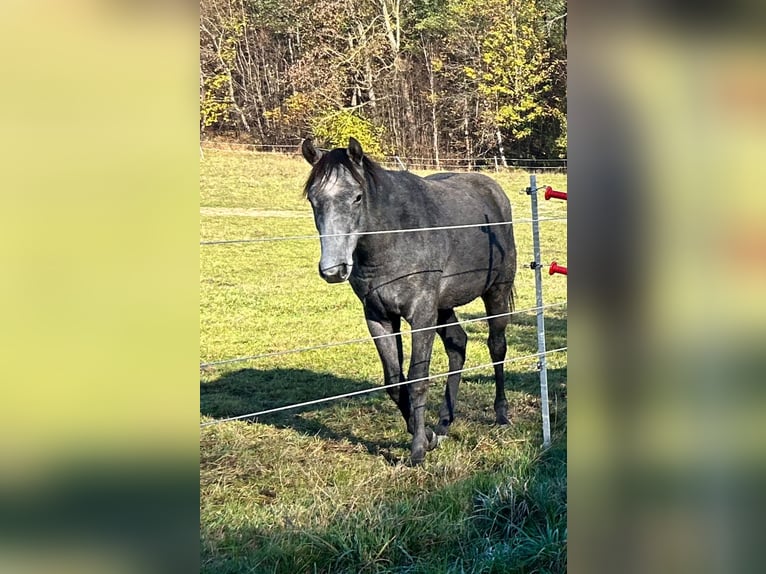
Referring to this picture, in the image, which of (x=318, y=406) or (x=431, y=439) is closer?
(x=318, y=406)

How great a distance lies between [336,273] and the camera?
2.43 metres

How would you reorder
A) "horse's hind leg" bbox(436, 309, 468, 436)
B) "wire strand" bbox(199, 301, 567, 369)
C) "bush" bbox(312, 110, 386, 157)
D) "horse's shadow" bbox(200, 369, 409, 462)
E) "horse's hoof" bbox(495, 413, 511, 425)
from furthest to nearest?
1. "horse's hoof" bbox(495, 413, 511, 425)
2. "horse's hind leg" bbox(436, 309, 468, 436)
3. "bush" bbox(312, 110, 386, 157)
4. "horse's shadow" bbox(200, 369, 409, 462)
5. "wire strand" bbox(199, 301, 567, 369)

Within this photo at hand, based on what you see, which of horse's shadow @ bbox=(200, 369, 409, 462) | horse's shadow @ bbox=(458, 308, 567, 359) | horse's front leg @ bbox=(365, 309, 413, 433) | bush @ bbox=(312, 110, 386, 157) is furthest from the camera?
horse's shadow @ bbox=(458, 308, 567, 359)

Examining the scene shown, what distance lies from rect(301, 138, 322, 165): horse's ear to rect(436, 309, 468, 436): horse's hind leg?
2.61 feet

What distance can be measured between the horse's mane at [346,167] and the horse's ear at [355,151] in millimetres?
12

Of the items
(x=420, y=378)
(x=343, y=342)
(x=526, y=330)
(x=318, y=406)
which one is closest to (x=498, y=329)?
(x=526, y=330)

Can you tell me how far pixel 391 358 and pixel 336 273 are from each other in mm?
373

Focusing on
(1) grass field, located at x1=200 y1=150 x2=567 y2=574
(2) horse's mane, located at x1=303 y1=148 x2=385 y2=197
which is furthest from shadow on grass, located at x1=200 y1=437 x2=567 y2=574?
(2) horse's mane, located at x1=303 y1=148 x2=385 y2=197

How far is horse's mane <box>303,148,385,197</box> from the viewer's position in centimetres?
237

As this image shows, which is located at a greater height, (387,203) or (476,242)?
(387,203)

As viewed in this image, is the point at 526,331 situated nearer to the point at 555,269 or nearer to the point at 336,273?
the point at 555,269

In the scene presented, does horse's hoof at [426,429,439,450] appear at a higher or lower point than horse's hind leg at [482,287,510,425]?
lower

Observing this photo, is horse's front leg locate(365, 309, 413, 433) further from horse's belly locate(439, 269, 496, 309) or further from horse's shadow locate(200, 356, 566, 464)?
horse's belly locate(439, 269, 496, 309)
